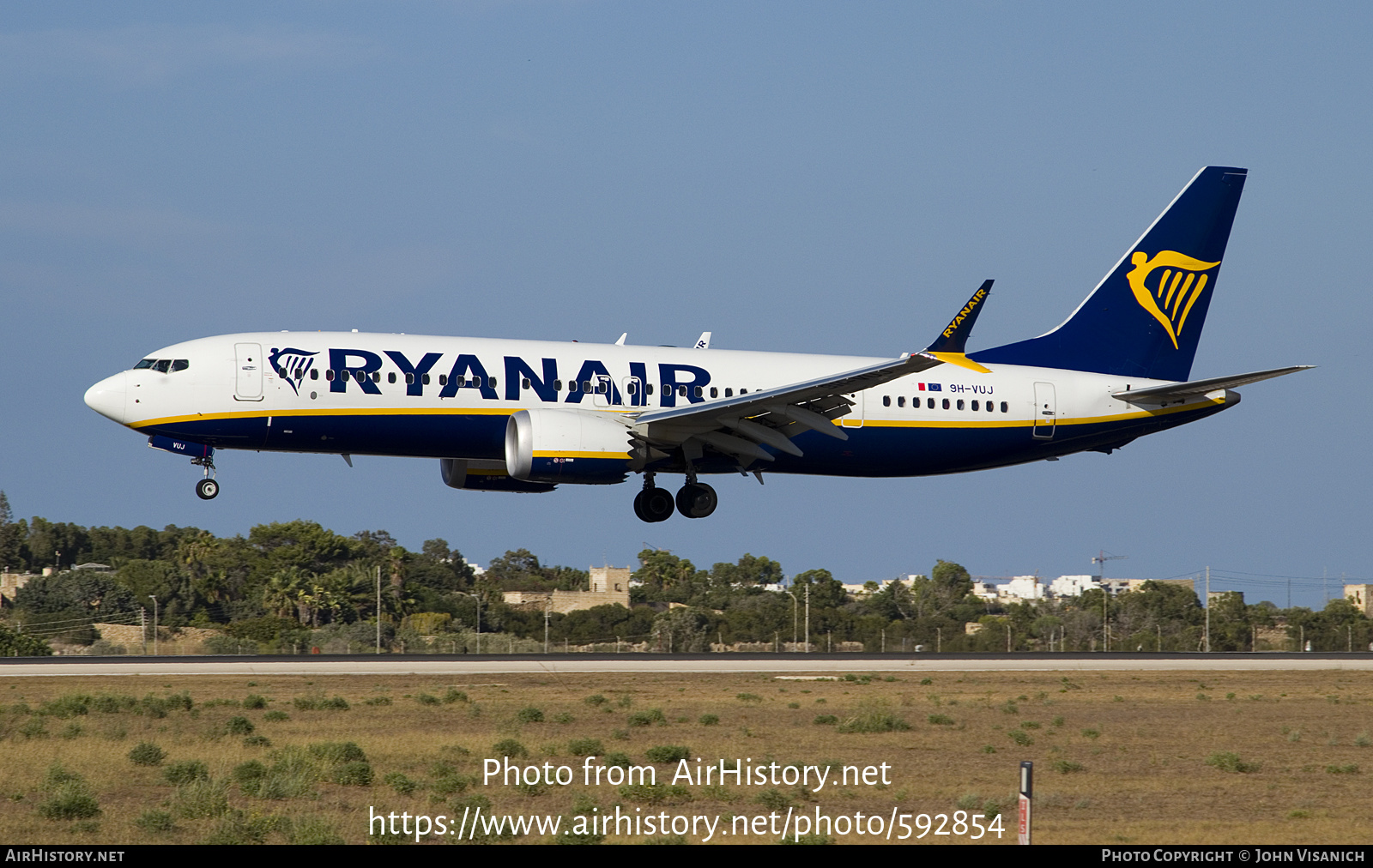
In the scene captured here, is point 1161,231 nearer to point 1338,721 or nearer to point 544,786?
point 1338,721

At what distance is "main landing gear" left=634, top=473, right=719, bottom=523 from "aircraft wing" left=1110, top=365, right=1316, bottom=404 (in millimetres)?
11697

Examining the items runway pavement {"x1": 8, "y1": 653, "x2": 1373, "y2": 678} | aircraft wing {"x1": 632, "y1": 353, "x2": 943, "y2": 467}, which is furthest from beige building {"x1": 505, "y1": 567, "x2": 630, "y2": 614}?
aircraft wing {"x1": 632, "y1": 353, "x2": 943, "y2": 467}

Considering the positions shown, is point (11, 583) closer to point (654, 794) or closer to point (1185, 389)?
point (1185, 389)

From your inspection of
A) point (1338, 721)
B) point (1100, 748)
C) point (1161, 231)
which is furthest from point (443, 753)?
point (1161, 231)

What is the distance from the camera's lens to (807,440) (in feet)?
124

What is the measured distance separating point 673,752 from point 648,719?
415cm

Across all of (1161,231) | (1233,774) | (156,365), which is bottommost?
(1233,774)

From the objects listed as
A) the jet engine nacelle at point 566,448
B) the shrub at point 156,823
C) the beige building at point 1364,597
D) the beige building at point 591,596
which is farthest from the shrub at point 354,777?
the beige building at point 1364,597

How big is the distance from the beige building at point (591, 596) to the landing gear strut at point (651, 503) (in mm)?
48637

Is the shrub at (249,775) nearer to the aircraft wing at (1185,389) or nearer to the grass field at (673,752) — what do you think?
the grass field at (673,752)

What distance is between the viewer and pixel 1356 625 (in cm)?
7669

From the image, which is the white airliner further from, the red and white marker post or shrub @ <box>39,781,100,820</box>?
the red and white marker post

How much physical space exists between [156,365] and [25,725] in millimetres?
10904

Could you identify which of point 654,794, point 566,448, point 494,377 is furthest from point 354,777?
point 494,377
